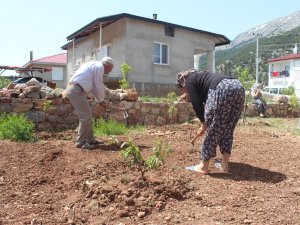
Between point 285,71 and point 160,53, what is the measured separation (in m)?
32.9

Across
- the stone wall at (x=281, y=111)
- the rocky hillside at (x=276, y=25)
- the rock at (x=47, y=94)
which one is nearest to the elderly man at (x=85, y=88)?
the rock at (x=47, y=94)

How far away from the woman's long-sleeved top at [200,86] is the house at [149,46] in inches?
460

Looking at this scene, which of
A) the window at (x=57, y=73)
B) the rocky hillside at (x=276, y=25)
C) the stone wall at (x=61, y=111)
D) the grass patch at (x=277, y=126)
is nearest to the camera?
the stone wall at (x=61, y=111)

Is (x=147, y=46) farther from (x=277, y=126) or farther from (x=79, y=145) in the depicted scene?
(x=79, y=145)

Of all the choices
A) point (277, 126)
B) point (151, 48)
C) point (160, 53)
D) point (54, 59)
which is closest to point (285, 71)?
point (54, 59)

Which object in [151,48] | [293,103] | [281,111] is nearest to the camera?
[293,103]

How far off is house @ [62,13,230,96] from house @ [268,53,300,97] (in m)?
26.7

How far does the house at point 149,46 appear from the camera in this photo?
1700 centimetres

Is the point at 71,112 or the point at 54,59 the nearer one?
the point at 71,112

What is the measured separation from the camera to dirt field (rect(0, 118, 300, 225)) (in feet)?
9.98

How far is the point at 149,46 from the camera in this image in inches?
700

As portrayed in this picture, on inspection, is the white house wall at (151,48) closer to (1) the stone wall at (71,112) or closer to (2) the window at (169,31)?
(2) the window at (169,31)

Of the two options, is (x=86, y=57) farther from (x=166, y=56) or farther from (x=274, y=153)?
(x=274, y=153)

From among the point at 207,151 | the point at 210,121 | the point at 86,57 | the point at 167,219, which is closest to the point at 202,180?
the point at 207,151
